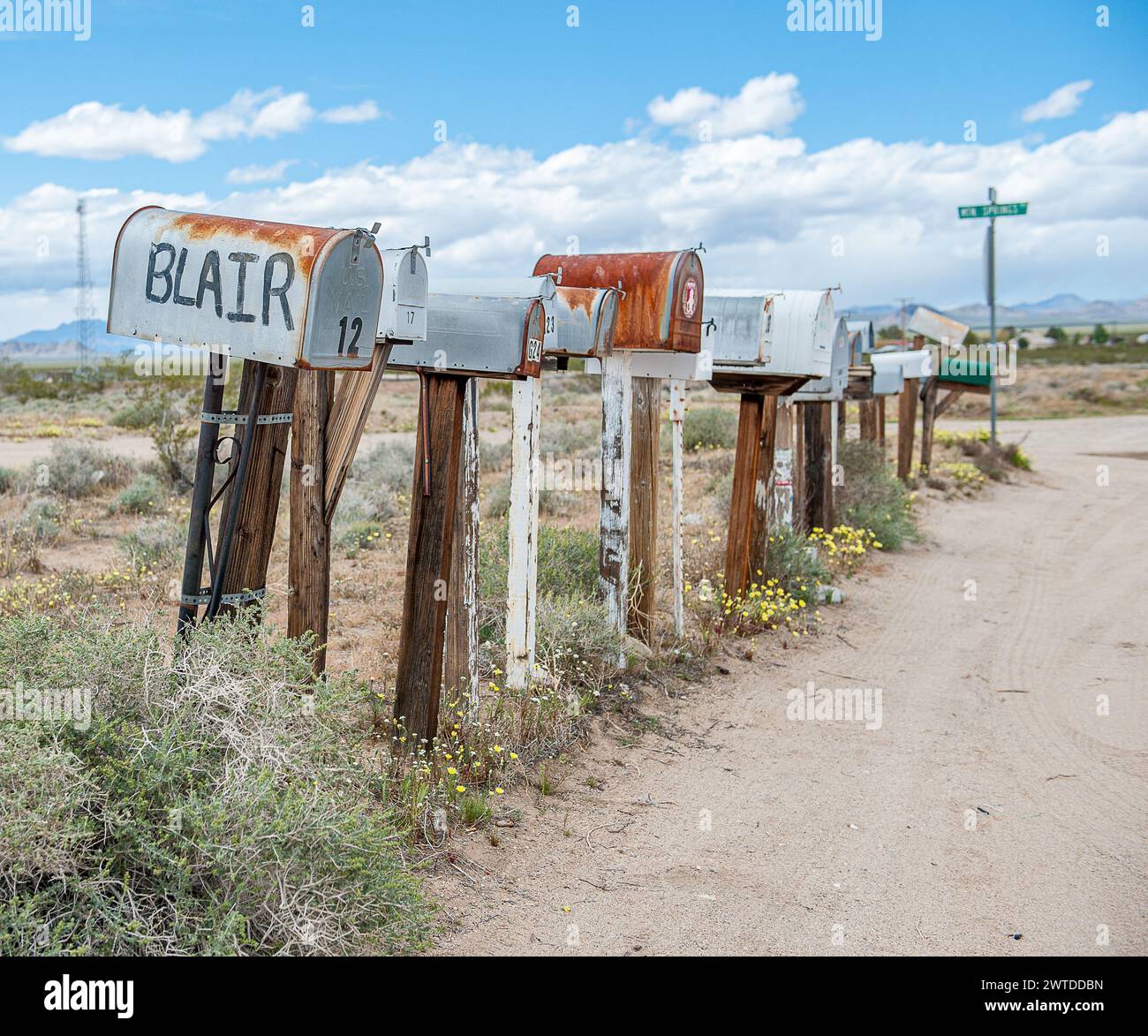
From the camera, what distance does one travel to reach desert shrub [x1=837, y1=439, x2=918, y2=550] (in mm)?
10539

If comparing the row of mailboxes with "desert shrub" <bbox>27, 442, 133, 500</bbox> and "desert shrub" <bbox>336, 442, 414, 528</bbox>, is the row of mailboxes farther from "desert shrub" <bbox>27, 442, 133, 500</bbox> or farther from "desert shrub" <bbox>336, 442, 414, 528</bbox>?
"desert shrub" <bbox>27, 442, 133, 500</bbox>

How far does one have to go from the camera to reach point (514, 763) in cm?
444

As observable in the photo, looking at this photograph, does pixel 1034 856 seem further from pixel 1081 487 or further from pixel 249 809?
pixel 1081 487

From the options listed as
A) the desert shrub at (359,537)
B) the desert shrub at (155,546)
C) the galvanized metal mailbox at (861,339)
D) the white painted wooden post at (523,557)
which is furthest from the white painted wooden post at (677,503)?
the galvanized metal mailbox at (861,339)

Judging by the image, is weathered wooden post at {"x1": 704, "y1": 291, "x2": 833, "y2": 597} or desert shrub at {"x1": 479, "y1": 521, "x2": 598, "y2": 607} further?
weathered wooden post at {"x1": 704, "y1": 291, "x2": 833, "y2": 597}

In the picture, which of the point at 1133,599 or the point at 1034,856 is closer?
the point at 1034,856

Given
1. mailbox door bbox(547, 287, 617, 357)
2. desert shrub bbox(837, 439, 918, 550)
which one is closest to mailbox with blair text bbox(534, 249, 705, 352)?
mailbox door bbox(547, 287, 617, 357)

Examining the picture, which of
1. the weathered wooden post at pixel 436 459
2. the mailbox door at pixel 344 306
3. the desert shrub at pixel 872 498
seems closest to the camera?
the mailbox door at pixel 344 306

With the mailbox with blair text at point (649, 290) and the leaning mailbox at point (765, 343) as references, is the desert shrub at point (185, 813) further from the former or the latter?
the leaning mailbox at point (765, 343)

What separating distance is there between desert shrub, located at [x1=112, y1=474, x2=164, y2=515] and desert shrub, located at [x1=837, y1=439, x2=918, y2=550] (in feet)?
22.0

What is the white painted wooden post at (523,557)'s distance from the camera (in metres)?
4.93

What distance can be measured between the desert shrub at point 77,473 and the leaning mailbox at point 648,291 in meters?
Answer: 7.28
